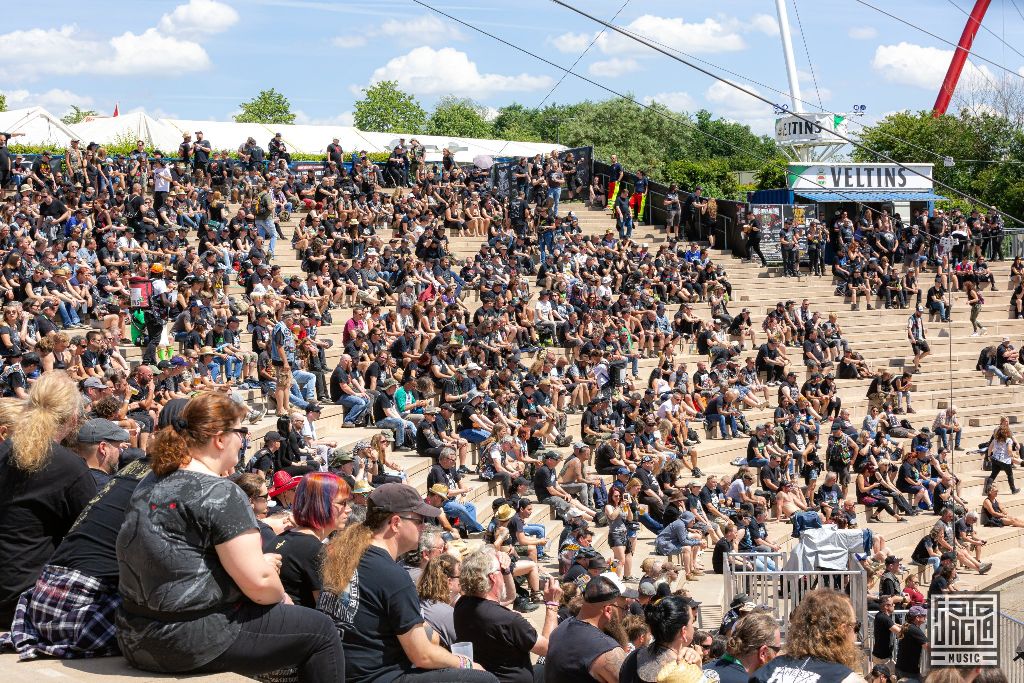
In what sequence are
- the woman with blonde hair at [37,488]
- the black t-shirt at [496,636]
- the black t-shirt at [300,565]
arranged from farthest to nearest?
the black t-shirt at [496,636], the woman with blonde hair at [37,488], the black t-shirt at [300,565]

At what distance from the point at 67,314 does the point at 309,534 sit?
13549 mm

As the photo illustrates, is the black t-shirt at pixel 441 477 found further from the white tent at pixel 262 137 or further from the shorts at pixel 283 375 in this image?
the white tent at pixel 262 137

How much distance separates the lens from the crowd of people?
3.86m

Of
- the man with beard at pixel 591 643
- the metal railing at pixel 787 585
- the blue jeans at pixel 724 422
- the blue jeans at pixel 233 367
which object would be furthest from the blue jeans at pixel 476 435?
the man with beard at pixel 591 643

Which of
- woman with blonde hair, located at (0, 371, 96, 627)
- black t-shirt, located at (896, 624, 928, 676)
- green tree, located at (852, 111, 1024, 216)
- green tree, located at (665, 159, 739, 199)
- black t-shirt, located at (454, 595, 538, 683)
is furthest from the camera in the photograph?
green tree, located at (665, 159, 739, 199)

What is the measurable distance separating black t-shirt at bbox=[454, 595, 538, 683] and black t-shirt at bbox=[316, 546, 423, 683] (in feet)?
3.00

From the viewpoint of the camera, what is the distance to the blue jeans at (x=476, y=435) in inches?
638

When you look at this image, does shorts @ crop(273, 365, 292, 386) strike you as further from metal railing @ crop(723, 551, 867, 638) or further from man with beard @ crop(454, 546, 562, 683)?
man with beard @ crop(454, 546, 562, 683)

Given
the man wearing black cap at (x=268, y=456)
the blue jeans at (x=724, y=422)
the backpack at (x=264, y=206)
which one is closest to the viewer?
the man wearing black cap at (x=268, y=456)

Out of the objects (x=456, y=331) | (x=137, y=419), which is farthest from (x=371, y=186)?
(x=137, y=419)

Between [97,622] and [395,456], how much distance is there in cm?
1140

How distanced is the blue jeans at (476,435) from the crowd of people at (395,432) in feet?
0.28

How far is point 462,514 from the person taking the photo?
12812mm

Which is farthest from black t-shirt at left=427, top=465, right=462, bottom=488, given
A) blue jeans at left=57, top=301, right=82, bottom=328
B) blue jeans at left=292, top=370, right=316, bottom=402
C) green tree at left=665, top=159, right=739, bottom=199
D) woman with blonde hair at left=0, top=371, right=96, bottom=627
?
green tree at left=665, top=159, right=739, bottom=199
